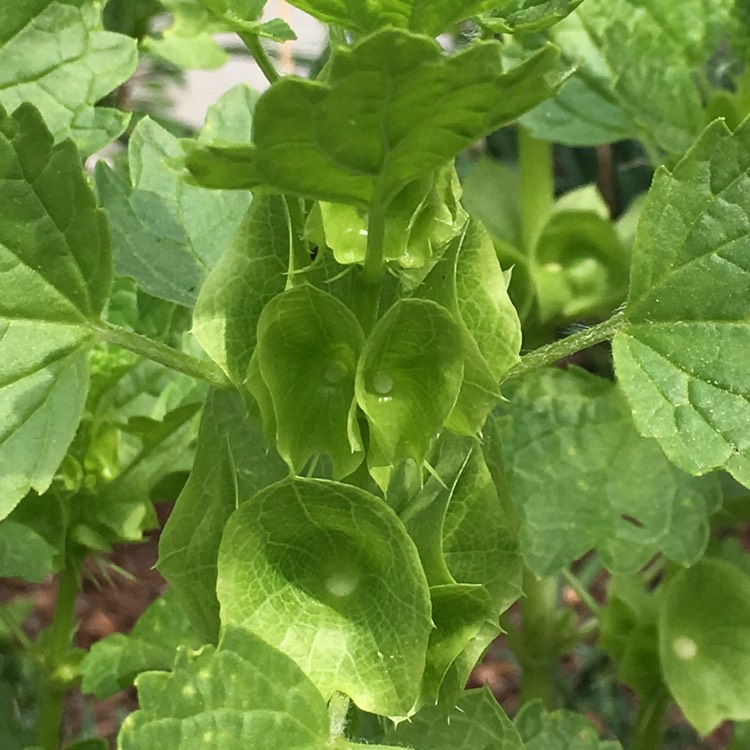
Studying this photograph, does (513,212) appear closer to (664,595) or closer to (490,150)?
(664,595)

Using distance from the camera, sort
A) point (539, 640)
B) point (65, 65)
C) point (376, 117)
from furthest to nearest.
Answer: point (539, 640)
point (65, 65)
point (376, 117)

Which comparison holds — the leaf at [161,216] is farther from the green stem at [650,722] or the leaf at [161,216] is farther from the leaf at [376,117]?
the green stem at [650,722]

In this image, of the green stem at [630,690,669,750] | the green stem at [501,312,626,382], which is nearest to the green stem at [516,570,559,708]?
the green stem at [630,690,669,750]

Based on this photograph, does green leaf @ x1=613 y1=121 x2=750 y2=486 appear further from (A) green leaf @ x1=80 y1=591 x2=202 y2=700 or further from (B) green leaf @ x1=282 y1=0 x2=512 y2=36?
(A) green leaf @ x1=80 y1=591 x2=202 y2=700

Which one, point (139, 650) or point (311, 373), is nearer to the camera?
point (311, 373)

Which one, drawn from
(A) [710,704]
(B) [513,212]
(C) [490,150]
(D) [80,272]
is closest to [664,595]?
(A) [710,704]

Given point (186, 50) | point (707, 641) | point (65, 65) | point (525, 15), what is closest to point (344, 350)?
point (525, 15)

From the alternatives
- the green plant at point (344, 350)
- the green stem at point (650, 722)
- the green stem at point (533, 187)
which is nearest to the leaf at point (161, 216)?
the green plant at point (344, 350)

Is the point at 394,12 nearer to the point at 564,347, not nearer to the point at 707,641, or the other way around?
the point at 564,347
